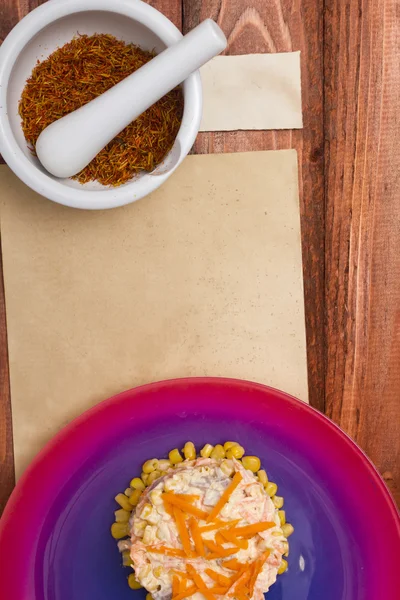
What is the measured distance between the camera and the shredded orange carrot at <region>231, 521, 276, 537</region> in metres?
0.96

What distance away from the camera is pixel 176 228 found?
1.16 meters

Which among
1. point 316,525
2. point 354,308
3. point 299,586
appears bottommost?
point 299,586

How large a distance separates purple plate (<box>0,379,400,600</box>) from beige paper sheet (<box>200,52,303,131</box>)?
0.50 m

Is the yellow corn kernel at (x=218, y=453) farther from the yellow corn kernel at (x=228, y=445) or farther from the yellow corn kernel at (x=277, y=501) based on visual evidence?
the yellow corn kernel at (x=277, y=501)

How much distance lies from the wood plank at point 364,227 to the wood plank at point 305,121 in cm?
2

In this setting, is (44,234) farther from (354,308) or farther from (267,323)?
(354,308)

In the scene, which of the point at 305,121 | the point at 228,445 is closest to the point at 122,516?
the point at 228,445

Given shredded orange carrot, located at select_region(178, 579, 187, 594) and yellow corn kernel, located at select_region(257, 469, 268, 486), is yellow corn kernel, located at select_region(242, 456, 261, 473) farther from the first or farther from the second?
shredded orange carrot, located at select_region(178, 579, 187, 594)

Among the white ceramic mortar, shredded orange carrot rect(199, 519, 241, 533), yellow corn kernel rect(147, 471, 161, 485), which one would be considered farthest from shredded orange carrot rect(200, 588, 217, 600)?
the white ceramic mortar

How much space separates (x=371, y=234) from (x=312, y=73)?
1.09ft

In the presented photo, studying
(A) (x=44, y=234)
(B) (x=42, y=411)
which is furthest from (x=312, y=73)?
(B) (x=42, y=411)

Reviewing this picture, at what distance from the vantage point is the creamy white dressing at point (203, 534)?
3.20 feet

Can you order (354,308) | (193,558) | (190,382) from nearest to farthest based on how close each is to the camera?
1. (193,558)
2. (190,382)
3. (354,308)

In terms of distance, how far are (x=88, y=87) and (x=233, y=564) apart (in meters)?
0.83
